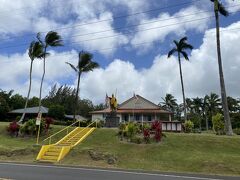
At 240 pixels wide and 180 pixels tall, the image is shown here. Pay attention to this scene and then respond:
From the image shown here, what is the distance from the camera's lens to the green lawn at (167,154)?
2192cm

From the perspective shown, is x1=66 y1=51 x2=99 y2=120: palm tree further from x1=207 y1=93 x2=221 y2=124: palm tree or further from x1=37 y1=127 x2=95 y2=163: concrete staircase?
x1=207 y1=93 x2=221 y2=124: palm tree

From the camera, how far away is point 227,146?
27.9 m

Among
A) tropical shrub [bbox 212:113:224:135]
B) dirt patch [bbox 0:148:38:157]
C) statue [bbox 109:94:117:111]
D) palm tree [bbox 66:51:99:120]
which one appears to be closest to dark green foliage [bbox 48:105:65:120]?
palm tree [bbox 66:51:99:120]

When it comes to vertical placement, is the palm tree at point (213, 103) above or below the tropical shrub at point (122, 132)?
above

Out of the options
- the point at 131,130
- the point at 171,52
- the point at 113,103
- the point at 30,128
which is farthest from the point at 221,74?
the point at 171,52

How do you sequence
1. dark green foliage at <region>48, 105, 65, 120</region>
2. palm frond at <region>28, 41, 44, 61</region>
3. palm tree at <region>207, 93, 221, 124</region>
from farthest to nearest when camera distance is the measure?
palm tree at <region>207, 93, 221, 124</region> → dark green foliage at <region>48, 105, 65, 120</region> → palm frond at <region>28, 41, 44, 61</region>

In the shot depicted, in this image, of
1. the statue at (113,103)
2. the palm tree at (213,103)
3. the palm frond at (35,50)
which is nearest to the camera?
the statue at (113,103)

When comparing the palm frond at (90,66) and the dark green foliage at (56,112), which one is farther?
the dark green foliage at (56,112)

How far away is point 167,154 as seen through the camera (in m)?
25.5

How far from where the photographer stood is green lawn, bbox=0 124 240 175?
2192cm

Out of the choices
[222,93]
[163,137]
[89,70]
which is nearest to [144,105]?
Answer: [89,70]

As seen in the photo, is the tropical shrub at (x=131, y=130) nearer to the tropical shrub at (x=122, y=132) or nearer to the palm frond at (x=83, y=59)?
the tropical shrub at (x=122, y=132)

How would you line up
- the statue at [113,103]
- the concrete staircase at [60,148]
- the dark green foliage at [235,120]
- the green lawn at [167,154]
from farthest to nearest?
1. the dark green foliage at [235,120]
2. the statue at [113,103]
3. the concrete staircase at [60,148]
4. the green lawn at [167,154]

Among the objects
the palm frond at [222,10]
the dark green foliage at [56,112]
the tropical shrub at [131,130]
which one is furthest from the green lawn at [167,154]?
the dark green foliage at [56,112]
